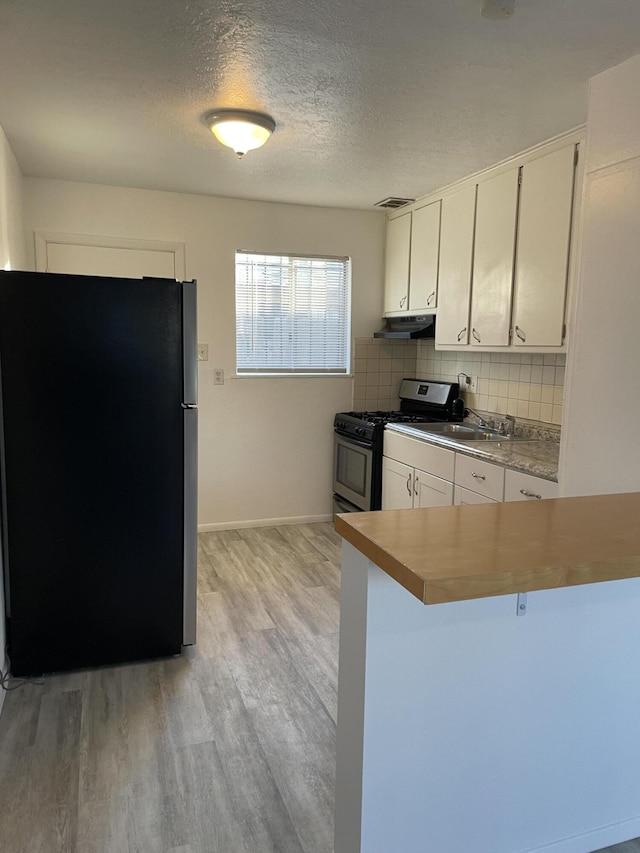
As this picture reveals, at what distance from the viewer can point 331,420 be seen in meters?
4.87

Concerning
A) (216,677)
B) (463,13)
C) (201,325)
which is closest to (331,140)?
(463,13)

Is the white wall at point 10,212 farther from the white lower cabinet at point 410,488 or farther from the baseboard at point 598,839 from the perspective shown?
the baseboard at point 598,839

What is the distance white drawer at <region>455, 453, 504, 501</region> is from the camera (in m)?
3.05

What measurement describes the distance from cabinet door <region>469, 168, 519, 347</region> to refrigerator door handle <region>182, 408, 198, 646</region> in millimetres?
1821

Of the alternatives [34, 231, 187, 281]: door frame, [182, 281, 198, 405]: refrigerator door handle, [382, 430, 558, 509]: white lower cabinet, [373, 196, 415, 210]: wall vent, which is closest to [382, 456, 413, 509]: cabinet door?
[382, 430, 558, 509]: white lower cabinet

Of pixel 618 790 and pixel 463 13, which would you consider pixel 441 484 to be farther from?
pixel 463 13

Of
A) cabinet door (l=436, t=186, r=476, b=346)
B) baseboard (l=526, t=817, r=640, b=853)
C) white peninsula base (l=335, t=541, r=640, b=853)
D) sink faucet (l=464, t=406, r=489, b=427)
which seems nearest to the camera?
white peninsula base (l=335, t=541, r=640, b=853)

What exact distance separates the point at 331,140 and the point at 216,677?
259 cm

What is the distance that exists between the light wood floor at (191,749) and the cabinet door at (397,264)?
2.47m

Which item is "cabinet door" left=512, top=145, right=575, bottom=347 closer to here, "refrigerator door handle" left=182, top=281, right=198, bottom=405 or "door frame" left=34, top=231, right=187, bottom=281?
"refrigerator door handle" left=182, top=281, right=198, bottom=405

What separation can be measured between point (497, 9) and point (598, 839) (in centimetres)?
237

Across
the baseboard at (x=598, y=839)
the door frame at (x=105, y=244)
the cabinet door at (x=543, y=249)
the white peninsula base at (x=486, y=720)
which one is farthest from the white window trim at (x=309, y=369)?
the baseboard at (x=598, y=839)

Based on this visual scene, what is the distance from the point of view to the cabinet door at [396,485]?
389 centimetres

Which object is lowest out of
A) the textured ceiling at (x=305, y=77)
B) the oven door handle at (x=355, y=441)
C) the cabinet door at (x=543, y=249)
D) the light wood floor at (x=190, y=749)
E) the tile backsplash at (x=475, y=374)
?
the light wood floor at (x=190, y=749)
